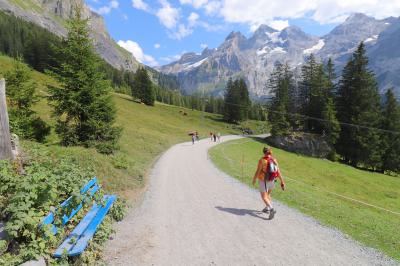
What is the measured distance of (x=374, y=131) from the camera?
53469mm

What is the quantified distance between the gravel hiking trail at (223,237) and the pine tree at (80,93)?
11.3 m

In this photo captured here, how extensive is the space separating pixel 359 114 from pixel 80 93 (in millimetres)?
49327

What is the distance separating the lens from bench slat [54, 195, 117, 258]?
680 centimetres

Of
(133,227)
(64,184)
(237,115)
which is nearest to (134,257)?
(133,227)

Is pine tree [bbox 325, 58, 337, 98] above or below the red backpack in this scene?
above

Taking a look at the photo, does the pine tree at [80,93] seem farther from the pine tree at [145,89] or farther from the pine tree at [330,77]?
the pine tree at [145,89]

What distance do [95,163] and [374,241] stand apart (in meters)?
12.1

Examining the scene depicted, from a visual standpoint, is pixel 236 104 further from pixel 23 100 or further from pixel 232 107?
pixel 23 100

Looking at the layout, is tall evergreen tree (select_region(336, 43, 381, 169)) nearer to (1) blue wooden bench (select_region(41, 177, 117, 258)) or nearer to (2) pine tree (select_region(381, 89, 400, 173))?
(2) pine tree (select_region(381, 89, 400, 173))

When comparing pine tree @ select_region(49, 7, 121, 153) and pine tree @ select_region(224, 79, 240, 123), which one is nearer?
pine tree @ select_region(49, 7, 121, 153)

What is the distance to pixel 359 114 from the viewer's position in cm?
5506

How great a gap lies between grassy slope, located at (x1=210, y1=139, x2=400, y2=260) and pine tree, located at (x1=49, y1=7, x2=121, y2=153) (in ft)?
32.7

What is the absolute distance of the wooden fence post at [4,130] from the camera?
371 inches

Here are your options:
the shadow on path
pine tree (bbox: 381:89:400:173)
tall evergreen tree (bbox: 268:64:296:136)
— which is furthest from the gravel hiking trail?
pine tree (bbox: 381:89:400:173)
